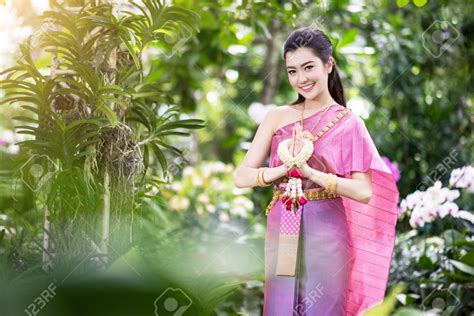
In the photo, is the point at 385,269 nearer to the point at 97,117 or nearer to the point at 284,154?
the point at 284,154

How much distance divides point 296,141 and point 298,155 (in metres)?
0.07

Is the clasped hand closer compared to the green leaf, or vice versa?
the clasped hand

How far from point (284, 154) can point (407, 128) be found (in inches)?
135

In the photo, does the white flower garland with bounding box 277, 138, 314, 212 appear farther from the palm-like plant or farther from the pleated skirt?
the palm-like plant

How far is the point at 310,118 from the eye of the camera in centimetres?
221

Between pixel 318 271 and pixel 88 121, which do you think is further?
pixel 88 121

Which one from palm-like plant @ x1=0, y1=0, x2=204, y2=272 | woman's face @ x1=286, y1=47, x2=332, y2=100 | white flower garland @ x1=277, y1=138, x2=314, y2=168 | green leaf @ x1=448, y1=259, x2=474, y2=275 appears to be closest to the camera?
white flower garland @ x1=277, y1=138, x2=314, y2=168

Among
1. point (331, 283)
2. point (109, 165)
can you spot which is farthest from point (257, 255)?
point (331, 283)

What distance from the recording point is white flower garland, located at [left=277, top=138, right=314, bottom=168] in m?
2.08

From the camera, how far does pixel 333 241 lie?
2154 mm

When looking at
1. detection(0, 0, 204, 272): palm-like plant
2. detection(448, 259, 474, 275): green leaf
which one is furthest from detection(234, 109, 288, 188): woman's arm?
detection(448, 259, 474, 275): green leaf

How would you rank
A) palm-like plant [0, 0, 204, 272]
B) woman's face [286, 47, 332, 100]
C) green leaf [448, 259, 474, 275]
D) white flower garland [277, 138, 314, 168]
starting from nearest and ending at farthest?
white flower garland [277, 138, 314, 168]
woman's face [286, 47, 332, 100]
palm-like plant [0, 0, 204, 272]
green leaf [448, 259, 474, 275]

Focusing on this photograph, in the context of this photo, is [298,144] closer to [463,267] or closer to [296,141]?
[296,141]

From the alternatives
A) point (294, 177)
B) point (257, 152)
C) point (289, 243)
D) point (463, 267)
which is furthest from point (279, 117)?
point (463, 267)
